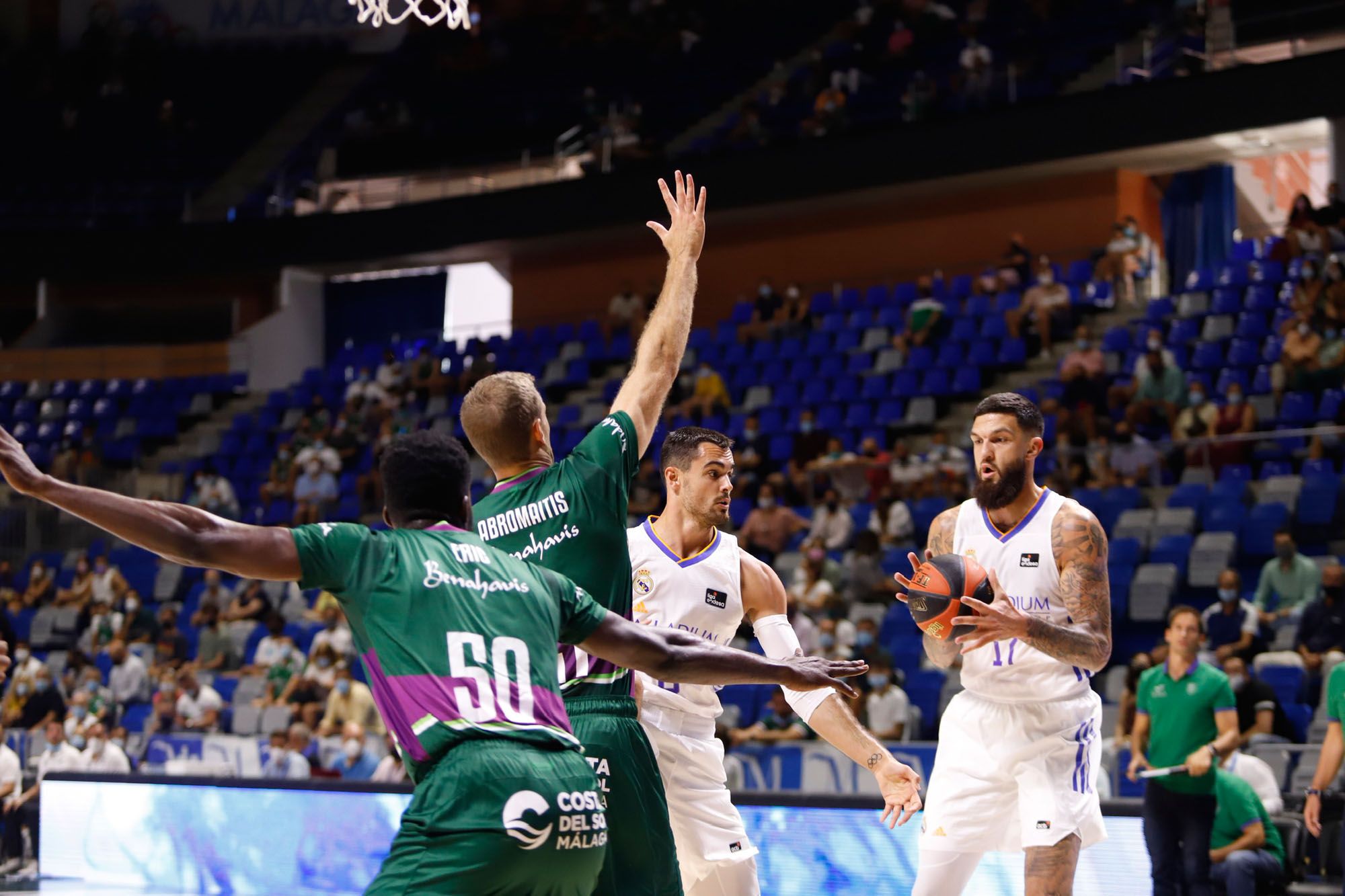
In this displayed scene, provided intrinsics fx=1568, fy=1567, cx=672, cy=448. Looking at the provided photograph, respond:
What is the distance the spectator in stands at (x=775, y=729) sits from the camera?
12.8 meters

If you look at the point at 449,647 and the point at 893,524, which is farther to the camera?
the point at 893,524

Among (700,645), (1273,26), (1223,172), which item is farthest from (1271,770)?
(1223,172)

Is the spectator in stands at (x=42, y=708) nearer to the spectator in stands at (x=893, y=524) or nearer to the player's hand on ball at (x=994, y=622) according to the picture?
the spectator in stands at (x=893, y=524)

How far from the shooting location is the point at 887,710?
503 inches

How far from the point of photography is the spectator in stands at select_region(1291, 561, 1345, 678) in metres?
11.8

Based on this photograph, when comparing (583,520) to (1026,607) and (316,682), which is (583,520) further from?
(316,682)

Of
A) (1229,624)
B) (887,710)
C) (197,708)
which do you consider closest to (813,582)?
(887,710)

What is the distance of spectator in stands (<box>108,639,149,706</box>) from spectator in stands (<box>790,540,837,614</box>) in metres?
7.70

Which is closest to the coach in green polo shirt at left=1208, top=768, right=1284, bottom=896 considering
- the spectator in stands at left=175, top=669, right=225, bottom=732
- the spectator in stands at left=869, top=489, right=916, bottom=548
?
Result: the spectator in stands at left=869, top=489, right=916, bottom=548

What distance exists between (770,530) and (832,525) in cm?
70

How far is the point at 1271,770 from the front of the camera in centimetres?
1048

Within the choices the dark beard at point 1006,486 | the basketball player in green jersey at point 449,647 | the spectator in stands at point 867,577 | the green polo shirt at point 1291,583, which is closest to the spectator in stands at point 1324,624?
the green polo shirt at point 1291,583

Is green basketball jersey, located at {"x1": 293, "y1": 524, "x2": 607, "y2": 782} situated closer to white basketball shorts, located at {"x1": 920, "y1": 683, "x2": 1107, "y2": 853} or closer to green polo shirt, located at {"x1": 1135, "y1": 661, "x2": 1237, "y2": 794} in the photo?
white basketball shorts, located at {"x1": 920, "y1": 683, "x2": 1107, "y2": 853}

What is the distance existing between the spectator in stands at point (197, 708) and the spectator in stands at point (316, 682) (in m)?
0.93
